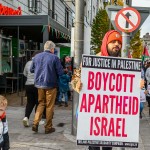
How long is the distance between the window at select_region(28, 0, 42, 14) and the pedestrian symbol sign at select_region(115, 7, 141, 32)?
1436cm

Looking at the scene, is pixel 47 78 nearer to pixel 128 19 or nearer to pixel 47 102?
pixel 47 102

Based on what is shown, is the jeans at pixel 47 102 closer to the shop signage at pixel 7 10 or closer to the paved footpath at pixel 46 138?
the paved footpath at pixel 46 138

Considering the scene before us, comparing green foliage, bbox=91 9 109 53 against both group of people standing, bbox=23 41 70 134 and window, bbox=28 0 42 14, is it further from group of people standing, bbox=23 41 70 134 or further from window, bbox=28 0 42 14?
group of people standing, bbox=23 41 70 134

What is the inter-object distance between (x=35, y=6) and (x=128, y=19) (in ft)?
53.2

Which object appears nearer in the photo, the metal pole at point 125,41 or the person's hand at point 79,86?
the person's hand at point 79,86

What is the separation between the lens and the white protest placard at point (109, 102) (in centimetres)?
407

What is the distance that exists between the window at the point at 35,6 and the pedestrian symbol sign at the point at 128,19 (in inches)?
565

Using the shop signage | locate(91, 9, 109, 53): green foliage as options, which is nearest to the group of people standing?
the shop signage

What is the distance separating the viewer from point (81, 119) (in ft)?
13.3

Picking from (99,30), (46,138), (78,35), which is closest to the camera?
(46,138)

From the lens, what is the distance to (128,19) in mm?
5625

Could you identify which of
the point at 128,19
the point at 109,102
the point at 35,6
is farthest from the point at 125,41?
the point at 35,6

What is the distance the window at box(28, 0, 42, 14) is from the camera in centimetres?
1997

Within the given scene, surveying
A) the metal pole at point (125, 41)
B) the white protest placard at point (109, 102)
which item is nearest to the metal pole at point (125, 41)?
the metal pole at point (125, 41)
